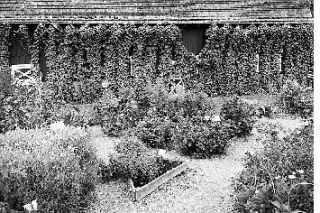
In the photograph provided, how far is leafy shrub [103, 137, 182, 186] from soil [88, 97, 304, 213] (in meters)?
0.24

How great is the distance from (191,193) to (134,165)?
1.24m

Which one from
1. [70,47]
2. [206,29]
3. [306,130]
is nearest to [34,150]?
[306,130]

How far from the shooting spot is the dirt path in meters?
8.95

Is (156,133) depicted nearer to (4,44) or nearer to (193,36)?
(193,36)

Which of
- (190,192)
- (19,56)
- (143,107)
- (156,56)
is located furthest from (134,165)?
(19,56)

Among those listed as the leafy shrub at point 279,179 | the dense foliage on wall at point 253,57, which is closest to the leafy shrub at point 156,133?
the leafy shrub at point 279,179

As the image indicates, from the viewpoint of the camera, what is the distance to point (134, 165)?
32.1 ft

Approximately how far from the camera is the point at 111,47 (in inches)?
689

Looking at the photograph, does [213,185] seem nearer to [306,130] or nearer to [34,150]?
[306,130]

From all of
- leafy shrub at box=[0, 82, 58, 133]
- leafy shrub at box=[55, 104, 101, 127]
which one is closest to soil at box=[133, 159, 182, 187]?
leafy shrub at box=[0, 82, 58, 133]

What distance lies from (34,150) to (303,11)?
14.1 metres

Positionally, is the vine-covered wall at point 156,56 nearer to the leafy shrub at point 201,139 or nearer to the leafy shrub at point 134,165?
the leafy shrub at point 201,139

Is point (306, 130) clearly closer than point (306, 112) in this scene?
Yes

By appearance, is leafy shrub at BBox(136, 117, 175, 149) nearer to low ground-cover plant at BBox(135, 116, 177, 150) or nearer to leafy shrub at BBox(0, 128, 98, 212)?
low ground-cover plant at BBox(135, 116, 177, 150)
